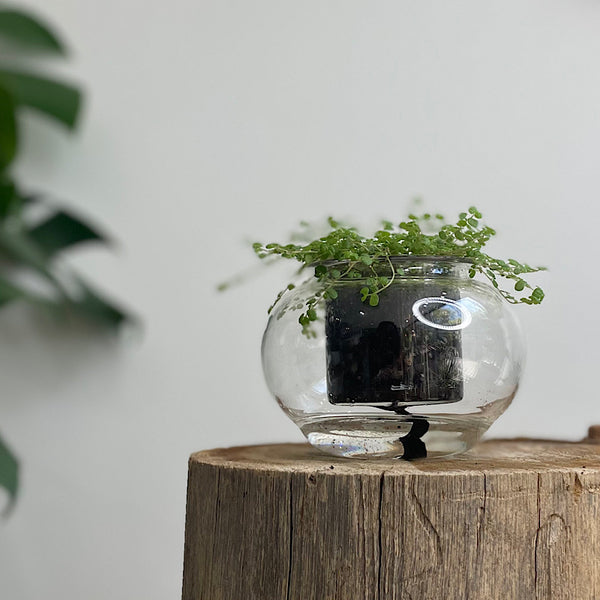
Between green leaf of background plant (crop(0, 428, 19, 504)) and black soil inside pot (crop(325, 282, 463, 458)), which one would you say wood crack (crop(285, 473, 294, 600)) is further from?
green leaf of background plant (crop(0, 428, 19, 504))

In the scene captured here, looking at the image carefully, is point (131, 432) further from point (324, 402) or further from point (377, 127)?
point (324, 402)

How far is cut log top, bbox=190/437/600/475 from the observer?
32.2 inches

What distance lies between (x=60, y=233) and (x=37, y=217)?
79 millimetres

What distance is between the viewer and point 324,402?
2.94 ft

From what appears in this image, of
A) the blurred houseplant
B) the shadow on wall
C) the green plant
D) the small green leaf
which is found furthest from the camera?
the shadow on wall

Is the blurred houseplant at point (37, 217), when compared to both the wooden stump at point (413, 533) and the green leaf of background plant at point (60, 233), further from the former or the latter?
the wooden stump at point (413, 533)

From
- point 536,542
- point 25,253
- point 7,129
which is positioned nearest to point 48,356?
point 25,253

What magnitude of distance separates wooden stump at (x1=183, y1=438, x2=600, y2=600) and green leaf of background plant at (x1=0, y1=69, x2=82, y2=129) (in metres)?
1.42

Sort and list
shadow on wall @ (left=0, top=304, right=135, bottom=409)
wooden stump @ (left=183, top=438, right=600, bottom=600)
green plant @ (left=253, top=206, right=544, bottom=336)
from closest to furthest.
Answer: wooden stump @ (left=183, top=438, right=600, bottom=600) → green plant @ (left=253, top=206, right=544, bottom=336) → shadow on wall @ (left=0, top=304, right=135, bottom=409)

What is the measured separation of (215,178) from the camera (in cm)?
201

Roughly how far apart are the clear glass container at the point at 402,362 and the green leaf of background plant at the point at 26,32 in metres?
1.42

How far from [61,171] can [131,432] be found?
0.73 metres

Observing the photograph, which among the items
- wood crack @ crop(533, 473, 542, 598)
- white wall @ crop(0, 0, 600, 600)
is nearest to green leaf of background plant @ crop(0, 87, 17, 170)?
white wall @ crop(0, 0, 600, 600)

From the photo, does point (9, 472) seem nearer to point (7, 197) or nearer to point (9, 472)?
point (9, 472)
